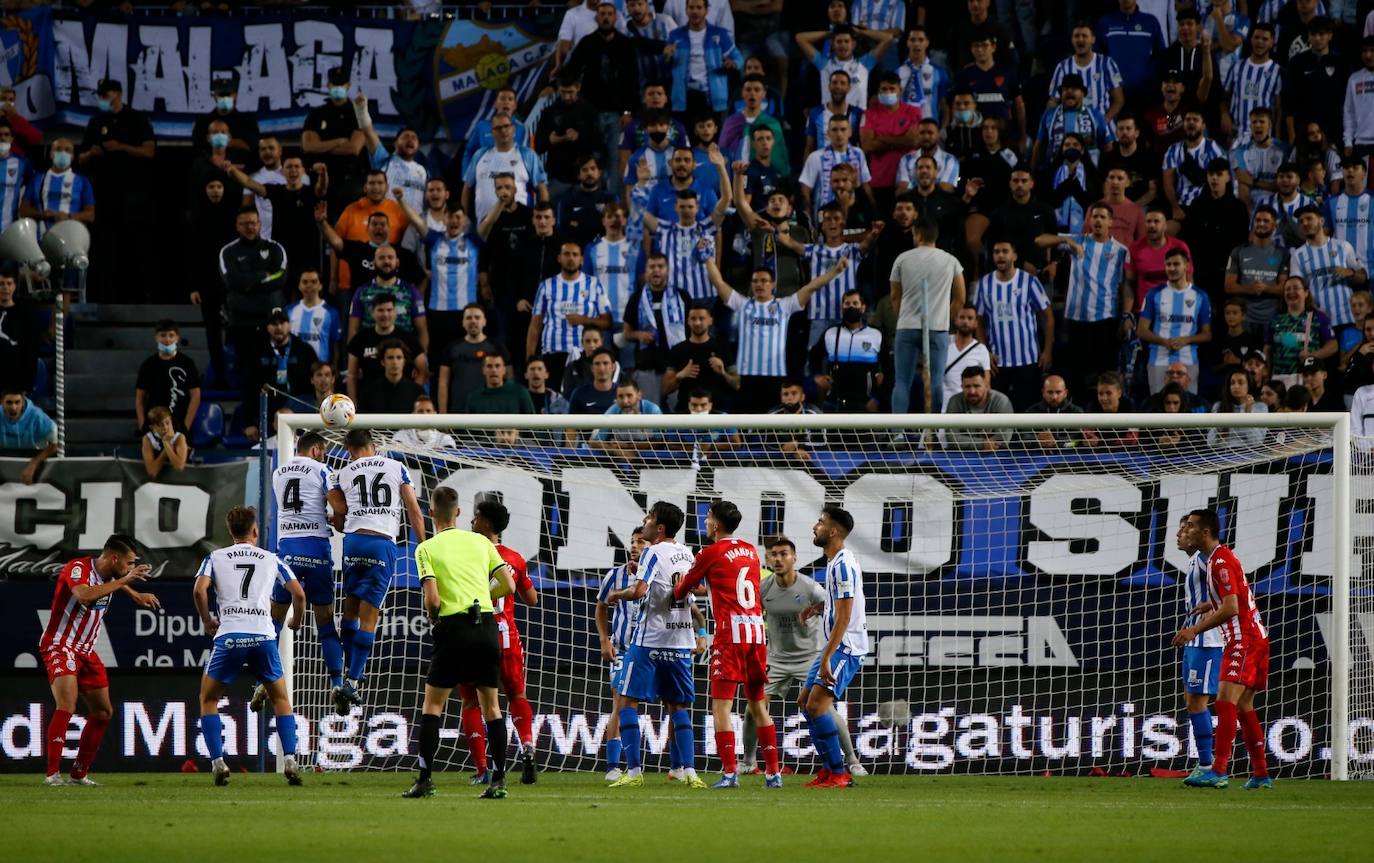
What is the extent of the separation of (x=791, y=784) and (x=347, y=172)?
10109mm

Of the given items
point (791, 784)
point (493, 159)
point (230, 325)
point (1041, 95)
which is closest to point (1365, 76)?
point (1041, 95)

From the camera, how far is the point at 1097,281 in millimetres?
19109

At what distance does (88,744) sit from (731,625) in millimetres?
4892

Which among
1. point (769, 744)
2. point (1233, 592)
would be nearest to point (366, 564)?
point (769, 744)

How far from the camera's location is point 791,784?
565 inches

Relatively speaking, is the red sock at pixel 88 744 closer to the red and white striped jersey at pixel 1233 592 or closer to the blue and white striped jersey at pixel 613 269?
the blue and white striped jersey at pixel 613 269

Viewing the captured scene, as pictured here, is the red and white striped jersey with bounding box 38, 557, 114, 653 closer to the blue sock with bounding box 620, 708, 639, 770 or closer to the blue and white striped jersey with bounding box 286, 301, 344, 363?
the blue sock with bounding box 620, 708, 639, 770

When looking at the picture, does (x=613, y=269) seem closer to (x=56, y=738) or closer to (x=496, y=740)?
(x=56, y=738)

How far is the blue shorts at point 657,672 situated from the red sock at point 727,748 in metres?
0.44

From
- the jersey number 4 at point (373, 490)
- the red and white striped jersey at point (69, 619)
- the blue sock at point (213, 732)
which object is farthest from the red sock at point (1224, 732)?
the red and white striped jersey at point (69, 619)

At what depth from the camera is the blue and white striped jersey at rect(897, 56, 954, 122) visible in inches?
826

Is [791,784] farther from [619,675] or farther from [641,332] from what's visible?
[641,332]

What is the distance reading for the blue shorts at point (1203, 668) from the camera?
45.5 feet

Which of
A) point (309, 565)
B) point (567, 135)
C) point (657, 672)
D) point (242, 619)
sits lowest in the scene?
point (657, 672)
